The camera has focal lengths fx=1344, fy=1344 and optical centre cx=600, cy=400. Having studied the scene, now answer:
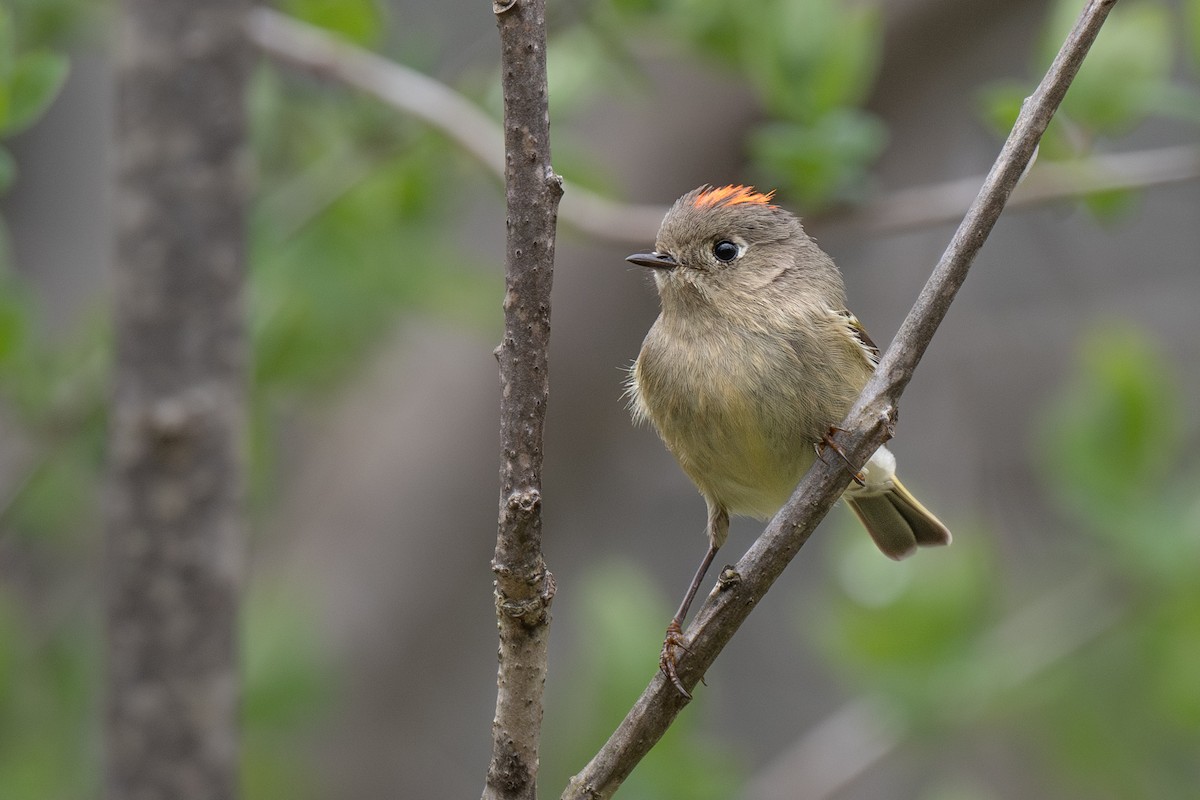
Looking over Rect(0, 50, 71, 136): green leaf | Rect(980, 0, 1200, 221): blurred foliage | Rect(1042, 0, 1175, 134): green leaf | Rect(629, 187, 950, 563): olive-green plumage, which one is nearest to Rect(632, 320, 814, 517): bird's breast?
Rect(629, 187, 950, 563): olive-green plumage

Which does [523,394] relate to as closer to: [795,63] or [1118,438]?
[795,63]

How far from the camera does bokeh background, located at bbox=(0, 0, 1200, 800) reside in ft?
12.0

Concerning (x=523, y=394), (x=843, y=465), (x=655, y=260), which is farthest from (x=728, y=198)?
(x=523, y=394)

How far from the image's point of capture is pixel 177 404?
2777 mm

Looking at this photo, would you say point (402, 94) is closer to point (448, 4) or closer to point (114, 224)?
point (114, 224)

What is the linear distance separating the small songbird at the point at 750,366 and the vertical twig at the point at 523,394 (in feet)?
3.01

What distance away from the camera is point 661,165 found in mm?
5113

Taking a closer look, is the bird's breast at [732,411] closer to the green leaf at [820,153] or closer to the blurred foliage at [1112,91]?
the green leaf at [820,153]

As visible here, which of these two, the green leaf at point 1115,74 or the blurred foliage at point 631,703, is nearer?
the green leaf at point 1115,74

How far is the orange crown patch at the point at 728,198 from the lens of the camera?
342cm

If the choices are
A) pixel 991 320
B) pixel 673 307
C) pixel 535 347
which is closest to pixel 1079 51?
pixel 535 347

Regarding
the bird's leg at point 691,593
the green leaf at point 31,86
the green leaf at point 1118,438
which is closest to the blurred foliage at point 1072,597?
the green leaf at point 1118,438

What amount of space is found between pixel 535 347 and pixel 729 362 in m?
1.46

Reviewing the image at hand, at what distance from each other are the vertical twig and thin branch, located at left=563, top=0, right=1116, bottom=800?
131mm
